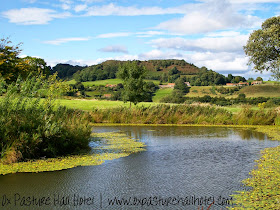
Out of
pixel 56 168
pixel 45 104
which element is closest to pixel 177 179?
pixel 56 168

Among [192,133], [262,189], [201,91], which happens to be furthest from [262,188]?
[201,91]

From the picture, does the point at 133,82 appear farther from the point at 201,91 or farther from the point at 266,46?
the point at 201,91

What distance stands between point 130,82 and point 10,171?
826 inches

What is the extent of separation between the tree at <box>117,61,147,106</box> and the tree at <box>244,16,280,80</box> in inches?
404

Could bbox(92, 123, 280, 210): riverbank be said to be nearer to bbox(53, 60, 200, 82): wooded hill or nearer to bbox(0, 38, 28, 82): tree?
bbox(0, 38, 28, 82): tree

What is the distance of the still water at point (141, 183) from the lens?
6.64m

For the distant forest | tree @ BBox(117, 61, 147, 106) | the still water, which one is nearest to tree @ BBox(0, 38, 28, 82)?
tree @ BBox(117, 61, 147, 106)

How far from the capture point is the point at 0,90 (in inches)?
430

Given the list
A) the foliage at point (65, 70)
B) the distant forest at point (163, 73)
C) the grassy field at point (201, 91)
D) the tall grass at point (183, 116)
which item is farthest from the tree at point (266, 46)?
the foliage at point (65, 70)

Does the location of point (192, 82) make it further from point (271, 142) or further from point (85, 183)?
point (85, 183)

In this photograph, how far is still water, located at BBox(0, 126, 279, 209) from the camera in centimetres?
664

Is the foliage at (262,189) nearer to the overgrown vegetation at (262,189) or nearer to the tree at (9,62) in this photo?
the overgrown vegetation at (262,189)

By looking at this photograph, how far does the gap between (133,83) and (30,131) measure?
19.5 metres

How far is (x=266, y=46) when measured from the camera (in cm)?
2708
